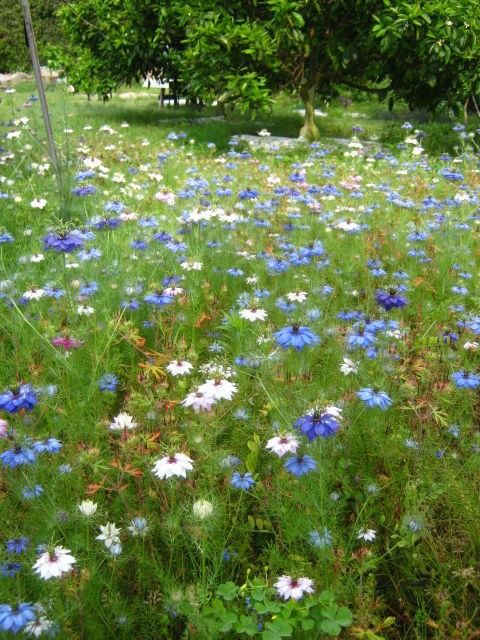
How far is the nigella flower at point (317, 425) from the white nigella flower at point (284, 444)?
0.12m

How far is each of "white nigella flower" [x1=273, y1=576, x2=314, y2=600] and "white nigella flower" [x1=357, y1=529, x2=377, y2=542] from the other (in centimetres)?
24

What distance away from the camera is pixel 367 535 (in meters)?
1.64

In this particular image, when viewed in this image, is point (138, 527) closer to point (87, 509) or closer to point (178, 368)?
point (87, 509)

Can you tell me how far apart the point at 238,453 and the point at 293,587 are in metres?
0.70

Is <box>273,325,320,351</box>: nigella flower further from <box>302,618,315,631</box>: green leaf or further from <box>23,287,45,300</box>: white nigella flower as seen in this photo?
<box>23,287,45,300</box>: white nigella flower

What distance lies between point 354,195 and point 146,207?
1733mm

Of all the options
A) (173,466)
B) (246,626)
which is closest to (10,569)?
(173,466)

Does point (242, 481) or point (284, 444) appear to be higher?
point (284, 444)

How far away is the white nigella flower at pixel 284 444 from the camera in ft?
5.16

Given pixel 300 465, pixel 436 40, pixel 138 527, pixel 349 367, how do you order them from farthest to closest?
pixel 436 40 < pixel 349 367 < pixel 138 527 < pixel 300 465

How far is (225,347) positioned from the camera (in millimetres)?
2717

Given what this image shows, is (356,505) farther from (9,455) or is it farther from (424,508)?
(9,455)

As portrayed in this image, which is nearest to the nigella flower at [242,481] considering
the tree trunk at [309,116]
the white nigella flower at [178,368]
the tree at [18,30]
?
the white nigella flower at [178,368]

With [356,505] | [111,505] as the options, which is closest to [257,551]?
[356,505]
